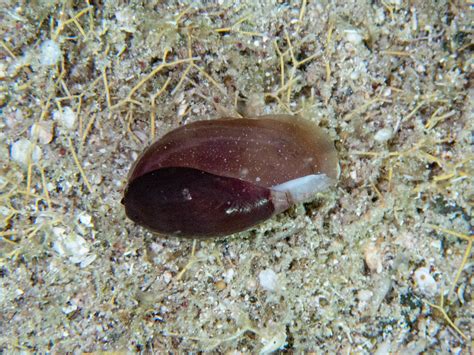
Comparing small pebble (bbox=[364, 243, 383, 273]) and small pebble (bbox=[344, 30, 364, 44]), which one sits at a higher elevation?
small pebble (bbox=[344, 30, 364, 44])

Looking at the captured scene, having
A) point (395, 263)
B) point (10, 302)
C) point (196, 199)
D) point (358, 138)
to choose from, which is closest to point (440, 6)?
point (358, 138)

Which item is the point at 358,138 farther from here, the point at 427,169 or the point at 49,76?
the point at 49,76

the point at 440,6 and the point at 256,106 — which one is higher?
the point at 440,6

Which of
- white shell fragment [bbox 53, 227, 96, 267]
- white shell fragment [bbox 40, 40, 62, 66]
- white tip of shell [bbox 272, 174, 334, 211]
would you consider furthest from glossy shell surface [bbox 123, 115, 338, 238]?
white shell fragment [bbox 40, 40, 62, 66]

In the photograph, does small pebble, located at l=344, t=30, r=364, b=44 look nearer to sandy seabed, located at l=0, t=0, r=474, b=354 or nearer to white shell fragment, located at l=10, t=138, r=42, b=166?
sandy seabed, located at l=0, t=0, r=474, b=354

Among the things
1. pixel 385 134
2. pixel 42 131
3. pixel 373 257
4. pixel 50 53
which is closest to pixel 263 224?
pixel 373 257

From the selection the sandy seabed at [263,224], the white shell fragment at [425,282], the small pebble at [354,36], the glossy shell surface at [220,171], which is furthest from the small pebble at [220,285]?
the small pebble at [354,36]

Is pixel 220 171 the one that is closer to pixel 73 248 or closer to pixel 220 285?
pixel 220 285
